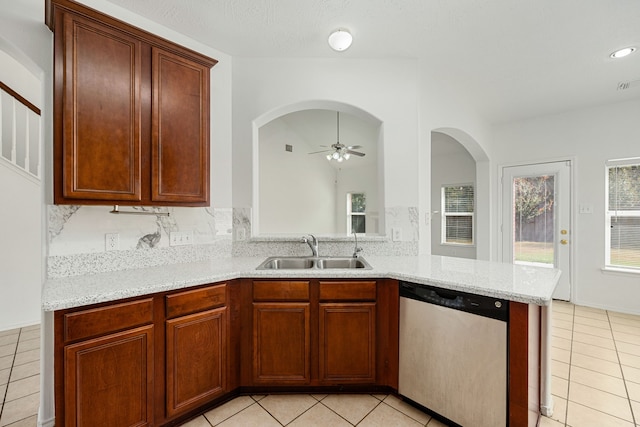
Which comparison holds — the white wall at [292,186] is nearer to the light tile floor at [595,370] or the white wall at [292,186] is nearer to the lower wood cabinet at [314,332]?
the lower wood cabinet at [314,332]

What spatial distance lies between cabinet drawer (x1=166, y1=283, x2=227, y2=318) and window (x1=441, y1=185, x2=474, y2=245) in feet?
16.6

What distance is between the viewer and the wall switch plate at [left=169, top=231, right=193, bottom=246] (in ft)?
7.20

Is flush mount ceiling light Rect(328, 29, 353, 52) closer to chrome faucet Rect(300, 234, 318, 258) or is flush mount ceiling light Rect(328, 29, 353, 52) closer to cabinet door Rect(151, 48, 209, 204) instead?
cabinet door Rect(151, 48, 209, 204)

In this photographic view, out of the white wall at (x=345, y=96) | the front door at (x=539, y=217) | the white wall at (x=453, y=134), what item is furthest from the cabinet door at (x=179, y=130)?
the front door at (x=539, y=217)

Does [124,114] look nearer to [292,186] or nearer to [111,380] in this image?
[111,380]

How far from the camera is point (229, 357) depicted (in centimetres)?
187

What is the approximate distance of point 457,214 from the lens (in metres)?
5.62

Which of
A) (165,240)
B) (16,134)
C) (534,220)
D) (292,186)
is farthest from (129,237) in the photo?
(534,220)

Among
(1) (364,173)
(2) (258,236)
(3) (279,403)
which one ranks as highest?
(1) (364,173)

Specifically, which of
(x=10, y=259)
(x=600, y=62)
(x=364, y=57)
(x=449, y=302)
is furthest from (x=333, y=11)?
(x=10, y=259)

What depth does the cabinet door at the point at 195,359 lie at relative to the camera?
64.2 inches

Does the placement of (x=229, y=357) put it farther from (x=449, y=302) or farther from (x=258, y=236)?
(x=449, y=302)

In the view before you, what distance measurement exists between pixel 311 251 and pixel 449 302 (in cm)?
127

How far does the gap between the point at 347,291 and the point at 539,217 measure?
382 cm
